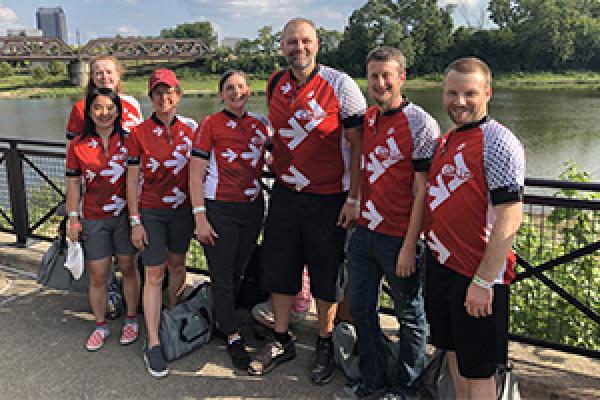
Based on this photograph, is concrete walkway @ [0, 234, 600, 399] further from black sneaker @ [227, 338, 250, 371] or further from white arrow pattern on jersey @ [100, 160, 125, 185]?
white arrow pattern on jersey @ [100, 160, 125, 185]

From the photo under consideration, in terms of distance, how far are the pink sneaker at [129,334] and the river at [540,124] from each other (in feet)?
35.8

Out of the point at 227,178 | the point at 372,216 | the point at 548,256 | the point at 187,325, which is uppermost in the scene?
the point at 227,178

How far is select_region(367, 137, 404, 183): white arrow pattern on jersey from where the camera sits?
8.49 ft

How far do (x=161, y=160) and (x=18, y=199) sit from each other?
2.69 m

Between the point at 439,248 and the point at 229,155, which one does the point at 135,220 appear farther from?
the point at 439,248

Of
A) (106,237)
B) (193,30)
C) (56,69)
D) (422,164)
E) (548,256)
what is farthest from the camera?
(193,30)

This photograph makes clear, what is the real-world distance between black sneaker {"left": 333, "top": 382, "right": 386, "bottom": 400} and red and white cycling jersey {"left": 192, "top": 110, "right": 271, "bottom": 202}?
1.22 m

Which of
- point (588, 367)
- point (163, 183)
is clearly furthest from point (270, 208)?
point (588, 367)

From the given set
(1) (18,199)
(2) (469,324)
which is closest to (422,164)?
(2) (469,324)

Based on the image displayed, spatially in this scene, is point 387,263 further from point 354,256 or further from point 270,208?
point 270,208

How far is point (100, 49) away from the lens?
70.4 m

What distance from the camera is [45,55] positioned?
57125mm

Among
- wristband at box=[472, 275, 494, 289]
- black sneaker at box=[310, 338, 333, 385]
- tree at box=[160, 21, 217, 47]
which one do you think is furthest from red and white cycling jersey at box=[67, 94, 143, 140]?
tree at box=[160, 21, 217, 47]

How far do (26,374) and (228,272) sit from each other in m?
1.35
